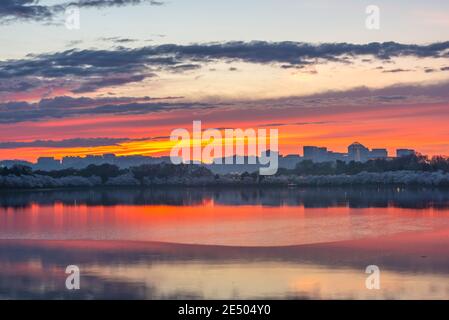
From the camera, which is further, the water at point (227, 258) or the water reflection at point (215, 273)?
the water at point (227, 258)

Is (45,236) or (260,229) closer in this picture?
(45,236)

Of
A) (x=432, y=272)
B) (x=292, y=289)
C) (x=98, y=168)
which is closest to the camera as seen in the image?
(x=292, y=289)

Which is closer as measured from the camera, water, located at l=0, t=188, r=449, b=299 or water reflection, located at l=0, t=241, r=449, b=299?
A: water reflection, located at l=0, t=241, r=449, b=299

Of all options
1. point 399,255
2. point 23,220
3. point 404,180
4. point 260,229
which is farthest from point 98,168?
point 399,255

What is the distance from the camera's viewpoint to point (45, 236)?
3344cm

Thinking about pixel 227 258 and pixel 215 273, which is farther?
pixel 227 258

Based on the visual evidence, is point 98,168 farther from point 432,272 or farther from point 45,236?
point 432,272

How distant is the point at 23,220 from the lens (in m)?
43.6
